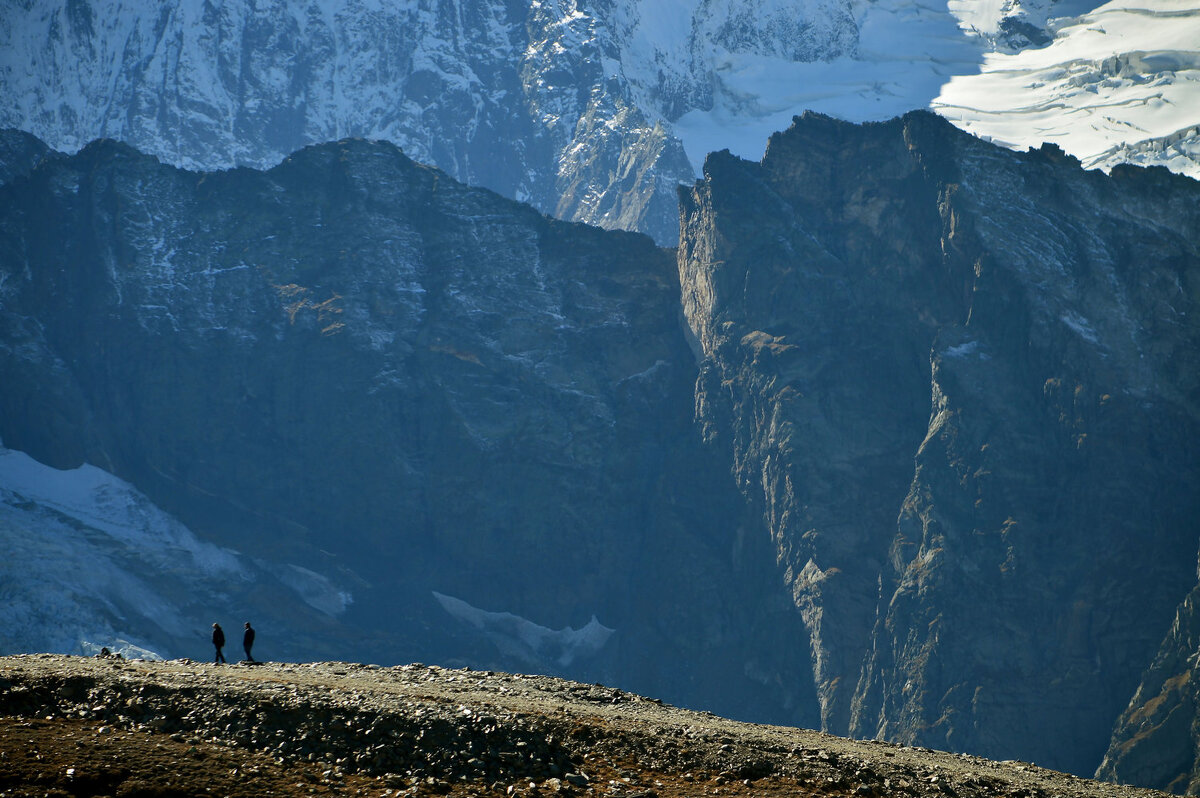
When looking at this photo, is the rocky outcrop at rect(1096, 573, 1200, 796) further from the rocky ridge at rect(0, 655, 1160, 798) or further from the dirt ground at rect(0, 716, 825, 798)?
the dirt ground at rect(0, 716, 825, 798)

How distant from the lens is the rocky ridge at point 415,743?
4719cm

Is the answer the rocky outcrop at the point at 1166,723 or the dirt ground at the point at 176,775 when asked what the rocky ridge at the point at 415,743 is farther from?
the rocky outcrop at the point at 1166,723

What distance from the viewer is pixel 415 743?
49.1m

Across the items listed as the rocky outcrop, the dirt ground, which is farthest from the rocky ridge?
the rocky outcrop

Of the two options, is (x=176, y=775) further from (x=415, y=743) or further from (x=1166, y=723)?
(x=1166, y=723)

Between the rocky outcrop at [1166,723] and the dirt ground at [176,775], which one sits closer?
the dirt ground at [176,775]

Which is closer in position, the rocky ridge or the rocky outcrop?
the rocky ridge

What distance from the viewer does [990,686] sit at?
191 meters

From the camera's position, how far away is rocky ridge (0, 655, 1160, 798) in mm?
47188

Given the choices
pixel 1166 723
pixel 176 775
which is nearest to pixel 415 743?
pixel 176 775

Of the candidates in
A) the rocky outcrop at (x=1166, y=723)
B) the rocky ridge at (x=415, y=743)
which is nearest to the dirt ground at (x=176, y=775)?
the rocky ridge at (x=415, y=743)

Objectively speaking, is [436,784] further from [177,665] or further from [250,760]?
[177,665]

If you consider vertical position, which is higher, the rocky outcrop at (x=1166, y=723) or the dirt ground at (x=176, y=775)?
the dirt ground at (x=176, y=775)

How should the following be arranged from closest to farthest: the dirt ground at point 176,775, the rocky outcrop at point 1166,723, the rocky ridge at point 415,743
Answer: the dirt ground at point 176,775
the rocky ridge at point 415,743
the rocky outcrop at point 1166,723
